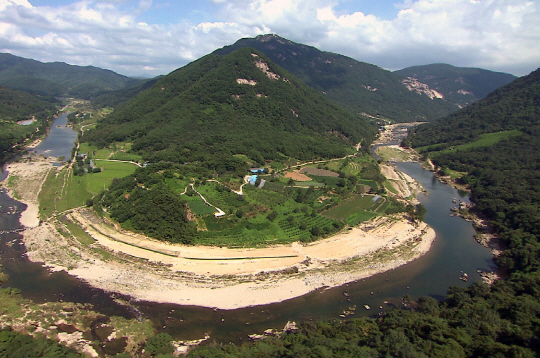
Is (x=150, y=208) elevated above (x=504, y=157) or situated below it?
below

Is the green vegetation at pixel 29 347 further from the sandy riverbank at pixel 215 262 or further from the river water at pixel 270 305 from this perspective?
the sandy riverbank at pixel 215 262

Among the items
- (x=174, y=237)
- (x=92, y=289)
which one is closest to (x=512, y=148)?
(x=174, y=237)

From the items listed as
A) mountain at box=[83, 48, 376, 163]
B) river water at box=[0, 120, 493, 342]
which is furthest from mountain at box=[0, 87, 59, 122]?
river water at box=[0, 120, 493, 342]

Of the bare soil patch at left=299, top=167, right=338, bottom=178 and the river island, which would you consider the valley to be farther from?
the bare soil patch at left=299, top=167, right=338, bottom=178

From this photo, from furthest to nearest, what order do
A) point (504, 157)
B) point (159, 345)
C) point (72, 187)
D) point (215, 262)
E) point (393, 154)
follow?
point (393, 154) < point (504, 157) < point (72, 187) < point (215, 262) < point (159, 345)

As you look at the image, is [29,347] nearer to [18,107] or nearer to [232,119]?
[232,119]

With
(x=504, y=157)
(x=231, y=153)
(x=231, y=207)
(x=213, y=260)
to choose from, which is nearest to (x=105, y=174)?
(x=231, y=153)
